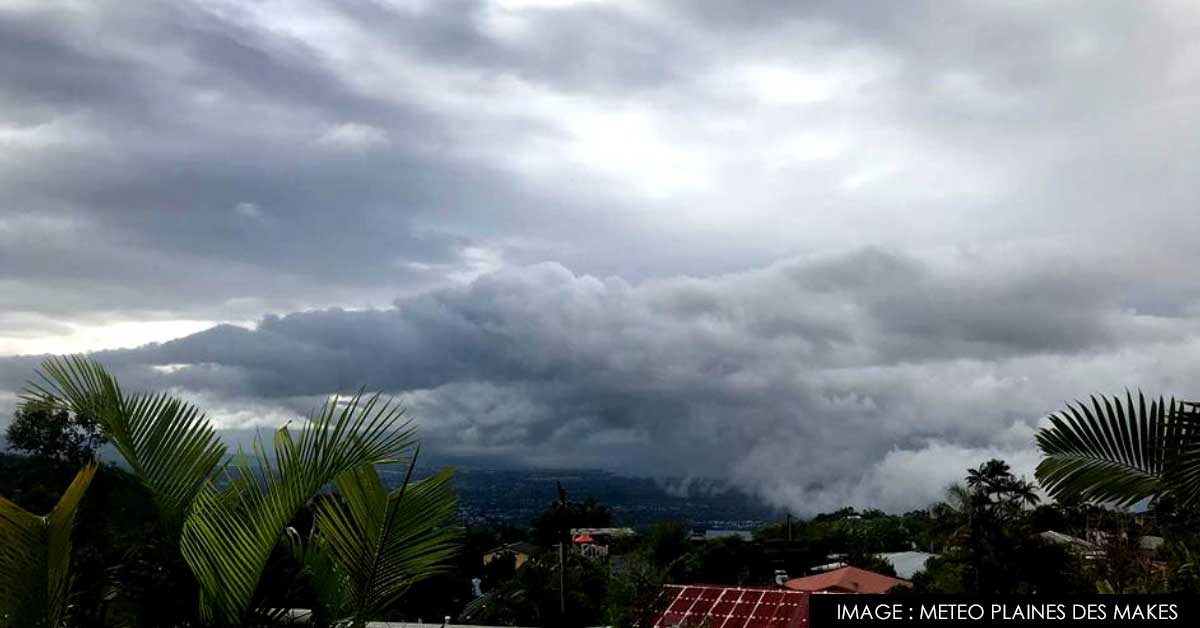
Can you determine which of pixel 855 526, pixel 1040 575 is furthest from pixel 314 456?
pixel 855 526

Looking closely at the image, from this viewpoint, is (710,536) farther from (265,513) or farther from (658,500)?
(658,500)

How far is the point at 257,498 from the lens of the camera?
9.53ft

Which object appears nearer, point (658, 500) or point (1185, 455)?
point (1185, 455)

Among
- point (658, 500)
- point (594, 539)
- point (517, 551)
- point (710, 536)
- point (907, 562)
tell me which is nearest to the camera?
point (594, 539)

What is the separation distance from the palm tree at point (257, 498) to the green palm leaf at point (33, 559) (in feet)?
0.18

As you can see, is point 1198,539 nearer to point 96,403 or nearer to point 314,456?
point 314,456

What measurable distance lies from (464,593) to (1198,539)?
79.0 feet

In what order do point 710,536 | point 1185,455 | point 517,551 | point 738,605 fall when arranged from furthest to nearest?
point 517,551 < point 710,536 < point 738,605 < point 1185,455

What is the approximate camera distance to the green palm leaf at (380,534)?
Result: 301 cm

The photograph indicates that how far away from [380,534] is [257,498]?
388 millimetres

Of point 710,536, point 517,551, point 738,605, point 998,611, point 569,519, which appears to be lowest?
point 517,551

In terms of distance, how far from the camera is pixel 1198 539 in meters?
5.46

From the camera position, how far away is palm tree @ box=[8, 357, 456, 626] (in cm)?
280

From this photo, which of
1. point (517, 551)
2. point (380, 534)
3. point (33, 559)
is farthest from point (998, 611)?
point (517, 551)
